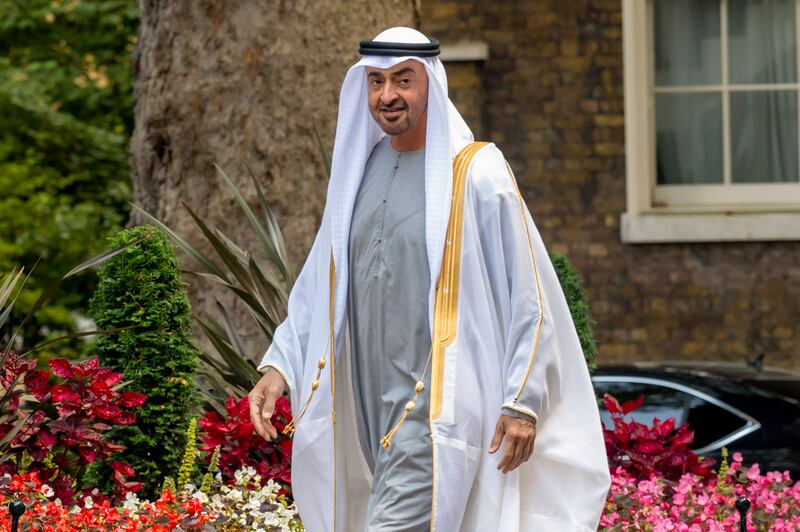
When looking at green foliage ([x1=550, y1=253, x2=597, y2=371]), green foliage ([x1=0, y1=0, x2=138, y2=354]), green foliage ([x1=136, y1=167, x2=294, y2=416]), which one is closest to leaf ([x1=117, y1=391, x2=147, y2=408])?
green foliage ([x1=136, y1=167, x2=294, y2=416])

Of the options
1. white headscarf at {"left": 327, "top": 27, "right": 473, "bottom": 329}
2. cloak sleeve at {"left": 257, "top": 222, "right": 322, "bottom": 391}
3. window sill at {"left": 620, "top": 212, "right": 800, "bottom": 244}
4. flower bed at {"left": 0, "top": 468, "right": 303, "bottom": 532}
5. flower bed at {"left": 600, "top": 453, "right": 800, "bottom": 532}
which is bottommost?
flower bed at {"left": 600, "top": 453, "right": 800, "bottom": 532}

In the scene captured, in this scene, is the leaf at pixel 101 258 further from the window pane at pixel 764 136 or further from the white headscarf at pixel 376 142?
the window pane at pixel 764 136

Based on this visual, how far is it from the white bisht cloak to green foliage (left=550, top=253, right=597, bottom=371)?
2.64 m

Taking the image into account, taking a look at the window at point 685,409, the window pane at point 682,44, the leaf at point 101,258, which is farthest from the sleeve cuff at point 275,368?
the window pane at point 682,44

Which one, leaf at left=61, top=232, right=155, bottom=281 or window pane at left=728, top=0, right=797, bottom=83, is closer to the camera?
leaf at left=61, top=232, right=155, bottom=281

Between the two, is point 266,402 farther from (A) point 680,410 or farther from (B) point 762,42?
(B) point 762,42

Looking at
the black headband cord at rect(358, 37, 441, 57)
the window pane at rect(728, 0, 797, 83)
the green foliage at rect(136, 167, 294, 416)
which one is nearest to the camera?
the black headband cord at rect(358, 37, 441, 57)

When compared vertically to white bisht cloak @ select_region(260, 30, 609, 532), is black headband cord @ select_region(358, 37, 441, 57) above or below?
above

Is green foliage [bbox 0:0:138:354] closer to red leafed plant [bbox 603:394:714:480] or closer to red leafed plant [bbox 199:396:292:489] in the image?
red leafed plant [bbox 199:396:292:489]

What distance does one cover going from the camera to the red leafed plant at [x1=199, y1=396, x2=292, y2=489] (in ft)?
18.2

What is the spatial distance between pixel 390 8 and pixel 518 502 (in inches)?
180

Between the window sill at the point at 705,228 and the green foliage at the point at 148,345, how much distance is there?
712 centimetres

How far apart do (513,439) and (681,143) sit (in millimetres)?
9181

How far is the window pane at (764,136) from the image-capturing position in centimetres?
1262
